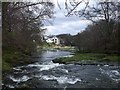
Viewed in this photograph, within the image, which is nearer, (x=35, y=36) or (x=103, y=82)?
(x=103, y=82)

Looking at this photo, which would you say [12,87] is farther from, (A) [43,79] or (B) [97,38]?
(B) [97,38]

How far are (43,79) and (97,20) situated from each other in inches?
914

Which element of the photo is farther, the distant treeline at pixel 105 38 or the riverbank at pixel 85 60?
the distant treeline at pixel 105 38

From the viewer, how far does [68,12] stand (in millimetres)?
3348

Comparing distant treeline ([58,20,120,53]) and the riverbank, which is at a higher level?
distant treeline ([58,20,120,53])

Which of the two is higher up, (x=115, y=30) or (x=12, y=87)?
(x=115, y=30)

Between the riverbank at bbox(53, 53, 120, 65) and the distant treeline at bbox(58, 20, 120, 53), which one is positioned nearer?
the riverbank at bbox(53, 53, 120, 65)

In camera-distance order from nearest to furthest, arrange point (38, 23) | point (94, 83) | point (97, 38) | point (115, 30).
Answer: point (94, 83)
point (38, 23)
point (115, 30)
point (97, 38)

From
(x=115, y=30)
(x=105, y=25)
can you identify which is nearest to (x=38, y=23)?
(x=115, y=30)

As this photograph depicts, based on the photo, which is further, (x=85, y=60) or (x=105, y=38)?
(x=105, y=38)

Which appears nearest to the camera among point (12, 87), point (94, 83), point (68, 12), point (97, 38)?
point (68, 12)

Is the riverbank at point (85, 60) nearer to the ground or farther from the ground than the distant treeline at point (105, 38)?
nearer to the ground

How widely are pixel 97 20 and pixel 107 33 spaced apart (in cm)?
286

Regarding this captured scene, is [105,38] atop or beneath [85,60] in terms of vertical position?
atop
